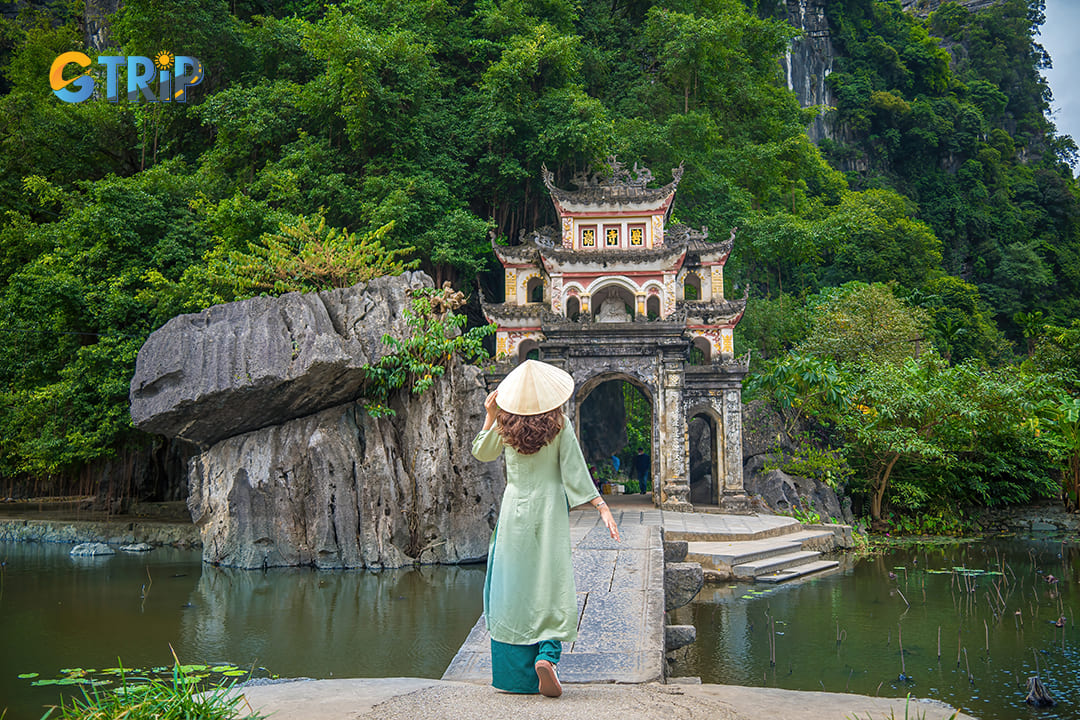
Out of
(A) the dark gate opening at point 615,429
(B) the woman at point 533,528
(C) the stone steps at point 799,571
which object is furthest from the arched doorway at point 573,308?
(B) the woman at point 533,528

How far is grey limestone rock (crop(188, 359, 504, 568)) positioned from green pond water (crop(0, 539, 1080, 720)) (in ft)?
1.58

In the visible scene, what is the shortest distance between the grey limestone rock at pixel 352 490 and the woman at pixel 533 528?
301 inches

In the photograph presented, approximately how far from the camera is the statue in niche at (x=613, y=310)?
1680 cm

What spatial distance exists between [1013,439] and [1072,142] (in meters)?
32.6

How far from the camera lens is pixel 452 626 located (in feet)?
23.4

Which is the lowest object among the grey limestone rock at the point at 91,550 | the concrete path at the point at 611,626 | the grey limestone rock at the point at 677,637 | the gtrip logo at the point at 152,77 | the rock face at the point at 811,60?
the grey limestone rock at the point at 91,550

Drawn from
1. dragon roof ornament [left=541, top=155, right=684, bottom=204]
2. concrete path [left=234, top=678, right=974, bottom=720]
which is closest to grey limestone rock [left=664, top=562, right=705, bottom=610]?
concrete path [left=234, top=678, right=974, bottom=720]

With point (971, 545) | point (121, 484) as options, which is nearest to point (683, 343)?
point (971, 545)

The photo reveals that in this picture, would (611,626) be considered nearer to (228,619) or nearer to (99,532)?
(228,619)

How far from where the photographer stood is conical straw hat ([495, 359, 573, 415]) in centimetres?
342

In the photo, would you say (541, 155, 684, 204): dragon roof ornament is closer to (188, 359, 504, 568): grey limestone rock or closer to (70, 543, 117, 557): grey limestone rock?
(188, 359, 504, 568): grey limestone rock

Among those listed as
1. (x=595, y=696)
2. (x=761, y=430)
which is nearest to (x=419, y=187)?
(x=761, y=430)

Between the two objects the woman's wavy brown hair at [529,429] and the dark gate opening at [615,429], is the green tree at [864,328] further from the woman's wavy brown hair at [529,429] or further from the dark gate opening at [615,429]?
the woman's wavy brown hair at [529,429]

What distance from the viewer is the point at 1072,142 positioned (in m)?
39.7
